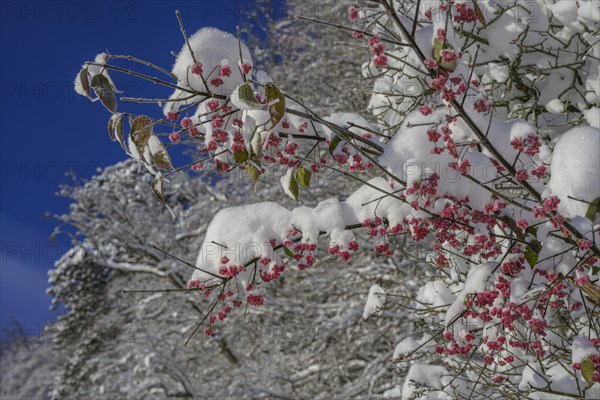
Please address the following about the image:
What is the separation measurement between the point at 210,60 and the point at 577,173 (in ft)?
4.17

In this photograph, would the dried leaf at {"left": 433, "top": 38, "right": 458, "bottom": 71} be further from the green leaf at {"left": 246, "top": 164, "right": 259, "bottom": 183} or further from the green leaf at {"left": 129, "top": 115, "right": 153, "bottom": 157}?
the green leaf at {"left": 129, "top": 115, "right": 153, "bottom": 157}

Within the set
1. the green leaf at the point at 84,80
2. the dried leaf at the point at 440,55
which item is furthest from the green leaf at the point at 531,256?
the green leaf at the point at 84,80

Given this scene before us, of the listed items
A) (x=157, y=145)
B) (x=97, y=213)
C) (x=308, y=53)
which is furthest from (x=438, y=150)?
(x=97, y=213)

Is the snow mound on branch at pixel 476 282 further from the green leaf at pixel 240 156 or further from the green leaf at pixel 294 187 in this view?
the green leaf at pixel 240 156

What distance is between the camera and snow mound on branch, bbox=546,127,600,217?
174 cm

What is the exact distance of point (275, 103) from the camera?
1585 millimetres

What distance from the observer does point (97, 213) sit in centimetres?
1357

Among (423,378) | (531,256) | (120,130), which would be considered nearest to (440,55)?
(531,256)

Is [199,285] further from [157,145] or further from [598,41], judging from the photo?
[598,41]

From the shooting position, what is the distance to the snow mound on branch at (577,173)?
68.5 inches

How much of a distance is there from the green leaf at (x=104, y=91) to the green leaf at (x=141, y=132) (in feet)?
0.33

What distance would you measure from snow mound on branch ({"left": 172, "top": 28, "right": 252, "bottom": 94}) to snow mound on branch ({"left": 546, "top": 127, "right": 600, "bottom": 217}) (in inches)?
43.7

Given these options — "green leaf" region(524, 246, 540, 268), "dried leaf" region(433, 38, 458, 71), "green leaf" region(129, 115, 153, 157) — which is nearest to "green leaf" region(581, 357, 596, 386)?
"green leaf" region(524, 246, 540, 268)

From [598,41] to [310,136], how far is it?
6.50 ft
